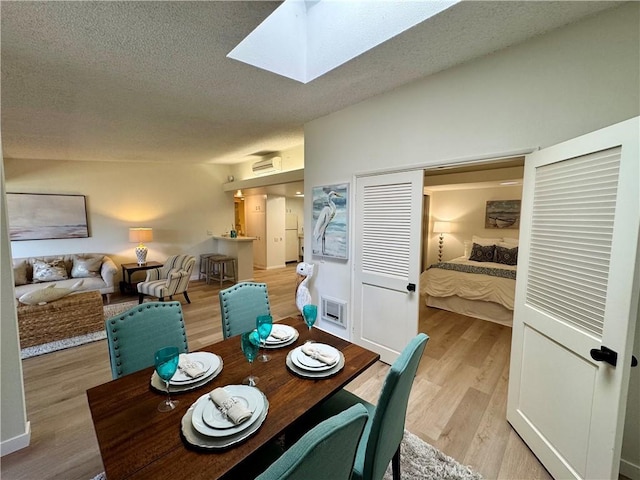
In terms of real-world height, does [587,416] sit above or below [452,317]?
above

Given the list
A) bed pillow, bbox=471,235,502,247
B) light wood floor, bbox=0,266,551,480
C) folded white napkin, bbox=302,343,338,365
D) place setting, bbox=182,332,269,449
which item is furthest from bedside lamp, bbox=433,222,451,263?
place setting, bbox=182,332,269,449

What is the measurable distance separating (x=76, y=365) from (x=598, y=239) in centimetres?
439

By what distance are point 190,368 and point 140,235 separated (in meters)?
5.01

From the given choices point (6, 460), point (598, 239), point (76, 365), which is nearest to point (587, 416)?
point (598, 239)

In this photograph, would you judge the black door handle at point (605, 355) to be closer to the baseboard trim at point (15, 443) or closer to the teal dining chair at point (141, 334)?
the teal dining chair at point (141, 334)

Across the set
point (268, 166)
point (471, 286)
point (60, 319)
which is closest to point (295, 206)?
point (268, 166)

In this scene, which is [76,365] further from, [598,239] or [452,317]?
[452,317]

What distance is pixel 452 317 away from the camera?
13.4ft

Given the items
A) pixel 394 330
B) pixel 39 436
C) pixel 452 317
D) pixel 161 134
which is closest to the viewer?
pixel 39 436

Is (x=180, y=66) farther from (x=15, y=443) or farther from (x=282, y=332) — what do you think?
(x=15, y=443)

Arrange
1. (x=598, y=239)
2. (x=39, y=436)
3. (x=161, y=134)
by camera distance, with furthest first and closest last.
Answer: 1. (x=161, y=134)
2. (x=39, y=436)
3. (x=598, y=239)

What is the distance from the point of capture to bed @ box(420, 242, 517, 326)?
12.3 ft

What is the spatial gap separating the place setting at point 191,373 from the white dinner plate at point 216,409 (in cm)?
12

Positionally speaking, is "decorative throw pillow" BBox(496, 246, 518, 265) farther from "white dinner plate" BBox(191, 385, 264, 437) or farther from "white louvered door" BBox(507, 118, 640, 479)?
"white dinner plate" BBox(191, 385, 264, 437)
